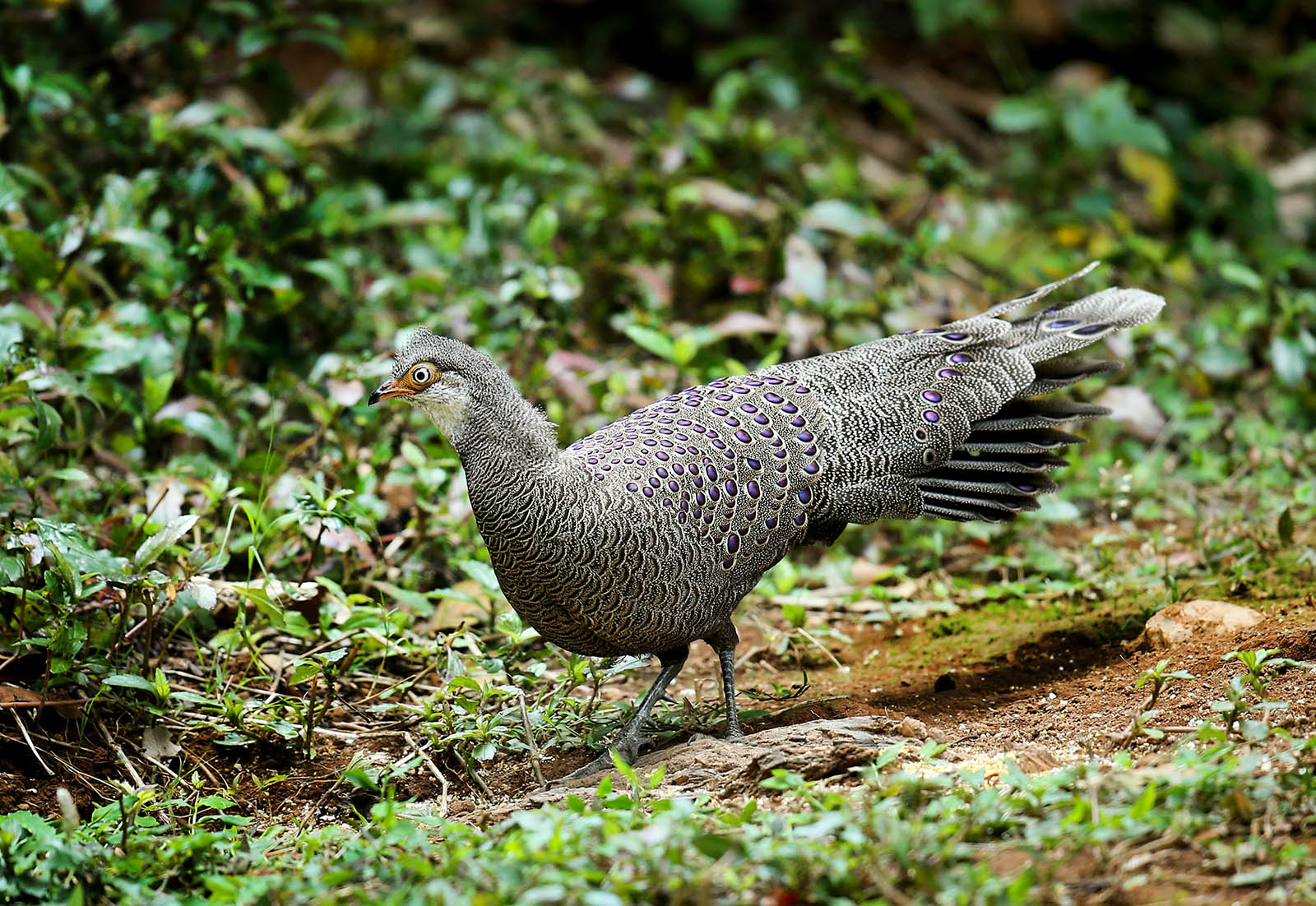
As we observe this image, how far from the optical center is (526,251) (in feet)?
21.7

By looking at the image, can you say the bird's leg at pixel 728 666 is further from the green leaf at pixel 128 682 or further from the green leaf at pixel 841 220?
the green leaf at pixel 841 220

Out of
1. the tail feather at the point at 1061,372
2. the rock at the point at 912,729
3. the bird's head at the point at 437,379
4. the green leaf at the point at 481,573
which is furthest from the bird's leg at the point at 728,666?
the tail feather at the point at 1061,372

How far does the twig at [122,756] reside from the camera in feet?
12.1

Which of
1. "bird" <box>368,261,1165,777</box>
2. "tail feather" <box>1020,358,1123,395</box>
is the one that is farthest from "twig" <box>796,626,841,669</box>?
"tail feather" <box>1020,358,1123,395</box>

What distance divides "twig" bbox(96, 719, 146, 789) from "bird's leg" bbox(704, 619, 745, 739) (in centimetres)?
168

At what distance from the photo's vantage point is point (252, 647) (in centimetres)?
409

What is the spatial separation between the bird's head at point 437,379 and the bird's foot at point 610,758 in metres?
1.04

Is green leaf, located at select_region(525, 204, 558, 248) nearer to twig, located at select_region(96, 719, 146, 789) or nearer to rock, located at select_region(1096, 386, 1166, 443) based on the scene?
rock, located at select_region(1096, 386, 1166, 443)

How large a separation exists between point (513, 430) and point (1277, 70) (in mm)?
8023

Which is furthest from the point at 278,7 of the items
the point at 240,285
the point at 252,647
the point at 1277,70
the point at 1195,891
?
the point at 1277,70

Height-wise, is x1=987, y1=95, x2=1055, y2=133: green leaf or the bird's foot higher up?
x1=987, y1=95, x2=1055, y2=133: green leaf

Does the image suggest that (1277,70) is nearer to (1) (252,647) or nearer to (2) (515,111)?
(2) (515,111)

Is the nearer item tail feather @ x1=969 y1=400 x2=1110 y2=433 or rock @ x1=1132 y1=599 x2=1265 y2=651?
rock @ x1=1132 y1=599 x2=1265 y2=651

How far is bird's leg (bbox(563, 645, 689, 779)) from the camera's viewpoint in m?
3.81
